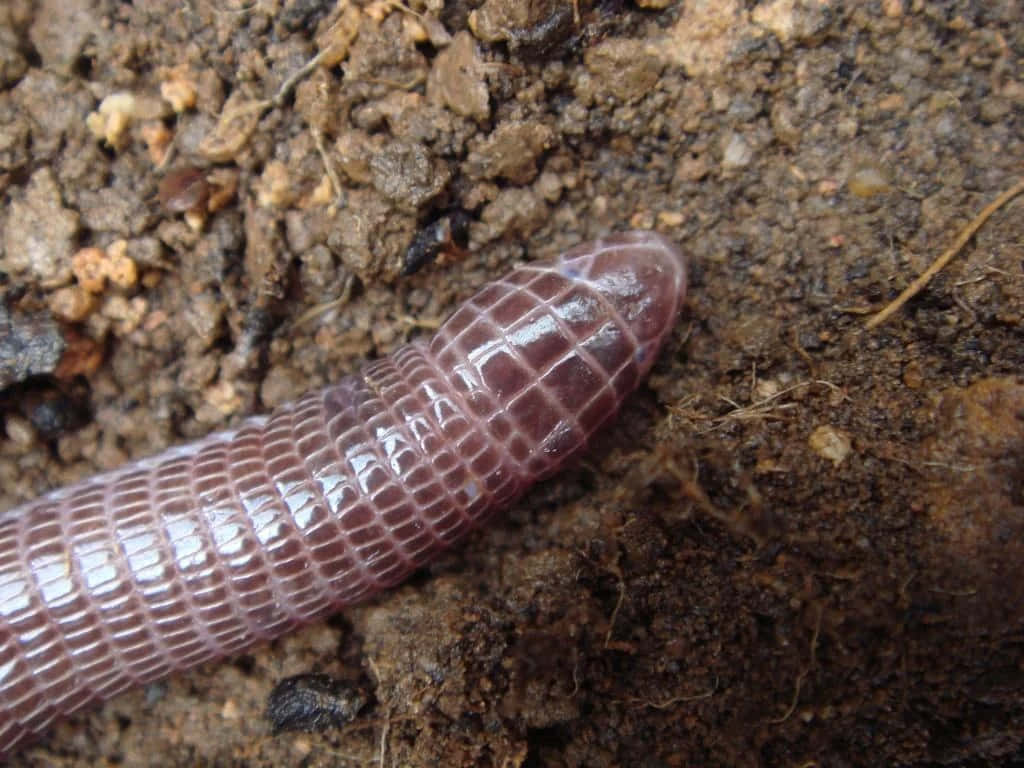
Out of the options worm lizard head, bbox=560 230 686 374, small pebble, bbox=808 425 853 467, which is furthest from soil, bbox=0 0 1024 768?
worm lizard head, bbox=560 230 686 374

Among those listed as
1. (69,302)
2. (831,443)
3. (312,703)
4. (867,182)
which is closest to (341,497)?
(312,703)

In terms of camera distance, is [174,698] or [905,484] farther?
[174,698]

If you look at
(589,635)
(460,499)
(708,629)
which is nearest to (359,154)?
(460,499)

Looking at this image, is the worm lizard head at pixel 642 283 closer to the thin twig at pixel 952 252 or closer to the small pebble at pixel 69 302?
the thin twig at pixel 952 252

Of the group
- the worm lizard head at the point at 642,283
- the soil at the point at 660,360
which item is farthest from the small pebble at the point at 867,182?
the worm lizard head at the point at 642,283

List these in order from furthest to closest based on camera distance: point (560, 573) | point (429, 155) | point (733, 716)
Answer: point (429, 155) < point (560, 573) < point (733, 716)

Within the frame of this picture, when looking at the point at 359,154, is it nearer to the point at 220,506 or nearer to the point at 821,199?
the point at 220,506

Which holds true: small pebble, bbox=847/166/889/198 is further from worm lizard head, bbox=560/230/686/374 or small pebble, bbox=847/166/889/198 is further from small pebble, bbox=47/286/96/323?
small pebble, bbox=47/286/96/323
